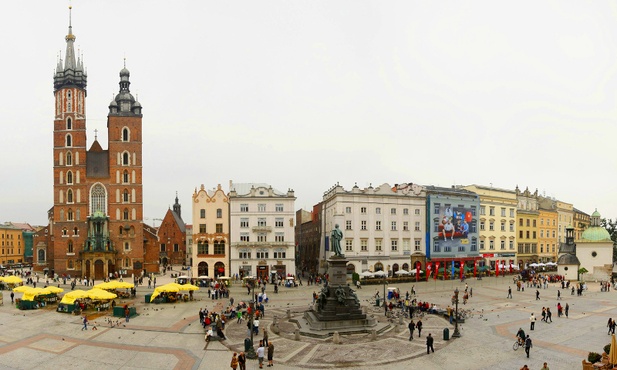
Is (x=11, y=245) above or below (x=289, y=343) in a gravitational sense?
below

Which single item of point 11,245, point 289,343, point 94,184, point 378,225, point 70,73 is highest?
point 70,73

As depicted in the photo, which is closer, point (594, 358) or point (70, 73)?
point (594, 358)

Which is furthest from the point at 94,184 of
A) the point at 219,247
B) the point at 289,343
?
the point at 289,343

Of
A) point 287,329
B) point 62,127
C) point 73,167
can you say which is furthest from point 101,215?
point 287,329

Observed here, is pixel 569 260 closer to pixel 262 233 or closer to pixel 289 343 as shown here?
pixel 262 233

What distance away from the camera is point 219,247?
70562 mm

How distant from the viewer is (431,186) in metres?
77.9

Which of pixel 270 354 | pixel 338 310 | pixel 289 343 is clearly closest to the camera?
pixel 270 354

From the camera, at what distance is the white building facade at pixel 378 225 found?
229ft

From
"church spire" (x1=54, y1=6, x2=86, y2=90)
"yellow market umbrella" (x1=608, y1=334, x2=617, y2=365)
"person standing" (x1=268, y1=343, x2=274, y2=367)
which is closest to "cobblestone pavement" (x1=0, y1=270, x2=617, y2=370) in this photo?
A: "person standing" (x1=268, y1=343, x2=274, y2=367)

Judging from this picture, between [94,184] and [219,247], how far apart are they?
2526 centimetres

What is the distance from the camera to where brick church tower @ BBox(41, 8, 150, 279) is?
3007 inches

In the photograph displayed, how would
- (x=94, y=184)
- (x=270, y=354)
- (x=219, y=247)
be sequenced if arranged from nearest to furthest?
(x=270, y=354), (x=219, y=247), (x=94, y=184)

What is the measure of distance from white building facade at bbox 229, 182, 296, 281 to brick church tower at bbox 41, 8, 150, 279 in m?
19.2
